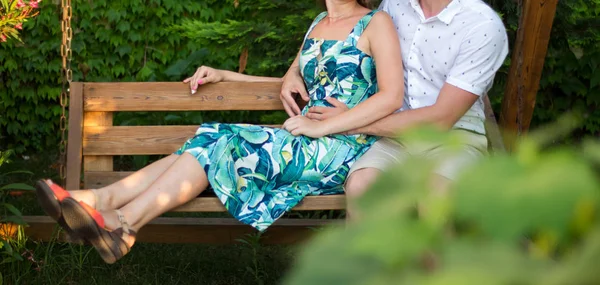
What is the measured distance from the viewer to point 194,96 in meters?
3.30

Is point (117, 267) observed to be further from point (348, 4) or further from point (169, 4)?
point (169, 4)

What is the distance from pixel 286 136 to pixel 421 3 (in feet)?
2.32

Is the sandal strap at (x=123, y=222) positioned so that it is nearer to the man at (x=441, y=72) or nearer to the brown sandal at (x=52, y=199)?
the brown sandal at (x=52, y=199)

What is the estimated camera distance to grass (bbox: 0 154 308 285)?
3.46 meters

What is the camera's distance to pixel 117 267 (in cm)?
375

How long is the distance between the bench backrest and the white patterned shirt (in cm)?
38

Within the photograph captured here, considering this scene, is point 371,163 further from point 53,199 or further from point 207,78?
point 53,199

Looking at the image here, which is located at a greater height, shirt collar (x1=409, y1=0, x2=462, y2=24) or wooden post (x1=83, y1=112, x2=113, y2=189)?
shirt collar (x1=409, y1=0, x2=462, y2=24)

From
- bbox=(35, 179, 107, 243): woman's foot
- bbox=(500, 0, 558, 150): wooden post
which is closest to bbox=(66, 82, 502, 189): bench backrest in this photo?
bbox=(500, 0, 558, 150): wooden post

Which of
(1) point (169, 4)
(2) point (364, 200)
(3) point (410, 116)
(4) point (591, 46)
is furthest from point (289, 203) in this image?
(1) point (169, 4)

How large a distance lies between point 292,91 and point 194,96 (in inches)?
16.4

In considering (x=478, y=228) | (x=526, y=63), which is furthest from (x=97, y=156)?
(x=478, y=228)

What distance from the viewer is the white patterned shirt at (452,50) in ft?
8.94

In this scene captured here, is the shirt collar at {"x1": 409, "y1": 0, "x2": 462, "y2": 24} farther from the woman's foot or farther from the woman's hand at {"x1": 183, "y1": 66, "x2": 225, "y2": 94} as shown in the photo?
the woman's foot
